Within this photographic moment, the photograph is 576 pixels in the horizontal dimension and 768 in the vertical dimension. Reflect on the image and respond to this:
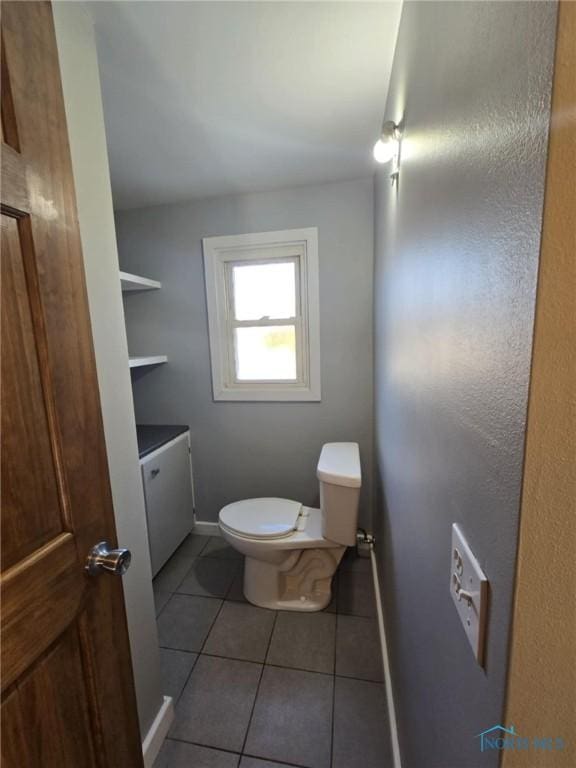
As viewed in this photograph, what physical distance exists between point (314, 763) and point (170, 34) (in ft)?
7.70

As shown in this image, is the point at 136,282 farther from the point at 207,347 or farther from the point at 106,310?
the point at 106,310

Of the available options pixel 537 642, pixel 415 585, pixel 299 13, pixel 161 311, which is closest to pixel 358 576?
pixel 415 585

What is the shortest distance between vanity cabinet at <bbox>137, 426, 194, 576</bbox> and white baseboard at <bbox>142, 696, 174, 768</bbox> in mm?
705

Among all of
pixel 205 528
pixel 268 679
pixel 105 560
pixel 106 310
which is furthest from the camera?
pixel 205 528

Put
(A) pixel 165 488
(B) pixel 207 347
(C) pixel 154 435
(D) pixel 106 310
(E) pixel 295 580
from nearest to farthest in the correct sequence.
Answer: (D) pixel 106 310
(E) pixel 295 580
(A) pixel 165 488
(C) pixel 154 435
(B) pixel 207 347

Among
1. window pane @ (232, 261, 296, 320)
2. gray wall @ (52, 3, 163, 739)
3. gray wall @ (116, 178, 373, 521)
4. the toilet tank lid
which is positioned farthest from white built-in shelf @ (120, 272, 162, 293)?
the toilet tank lid

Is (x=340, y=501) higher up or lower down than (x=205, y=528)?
higher up

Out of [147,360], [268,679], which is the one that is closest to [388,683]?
[268,679]

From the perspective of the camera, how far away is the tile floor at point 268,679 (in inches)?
43.8

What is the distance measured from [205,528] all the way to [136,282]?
1.72 meters

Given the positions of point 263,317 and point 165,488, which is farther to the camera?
point 263,317

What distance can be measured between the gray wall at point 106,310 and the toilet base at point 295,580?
638 mm

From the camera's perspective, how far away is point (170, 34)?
960mm

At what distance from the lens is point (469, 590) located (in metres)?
0.44
